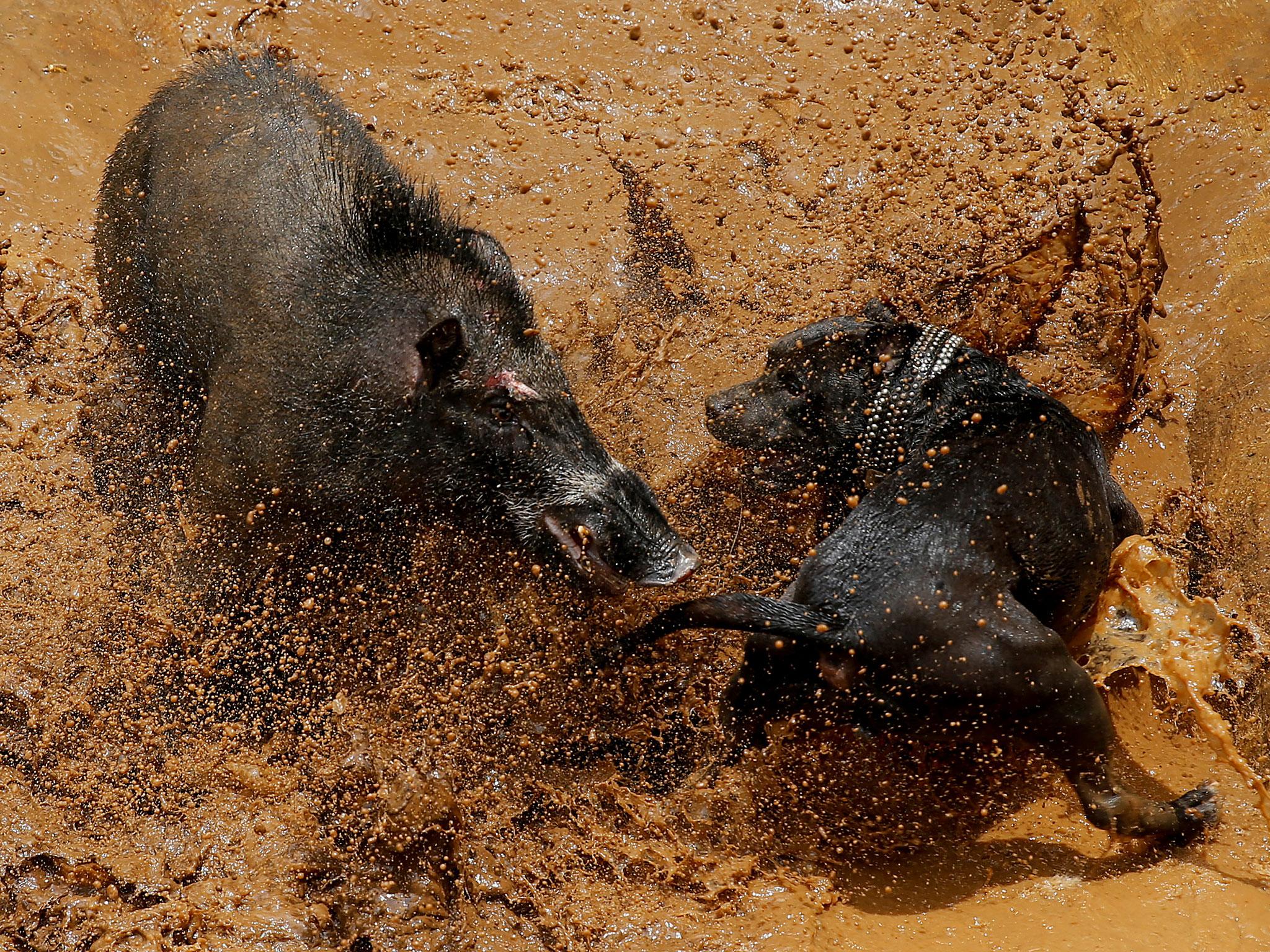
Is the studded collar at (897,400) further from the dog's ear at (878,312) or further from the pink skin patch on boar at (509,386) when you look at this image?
the pink skin patch on boar at (509,386)

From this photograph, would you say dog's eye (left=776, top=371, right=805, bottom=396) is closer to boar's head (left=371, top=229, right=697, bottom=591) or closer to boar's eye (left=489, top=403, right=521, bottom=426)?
boar's head (left=371, top=229, right=697, bottom=591)

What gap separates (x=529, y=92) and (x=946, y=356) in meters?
3.26

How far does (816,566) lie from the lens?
3656mm

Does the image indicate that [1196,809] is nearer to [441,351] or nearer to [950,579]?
[950,579]

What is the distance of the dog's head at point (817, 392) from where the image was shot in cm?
430

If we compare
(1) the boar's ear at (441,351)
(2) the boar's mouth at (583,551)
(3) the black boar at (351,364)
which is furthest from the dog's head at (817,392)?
(1) the boar's ear at (441,351)

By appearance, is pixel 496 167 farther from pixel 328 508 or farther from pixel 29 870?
pixel 29 870

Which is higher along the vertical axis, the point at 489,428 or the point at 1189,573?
the point at 489,428

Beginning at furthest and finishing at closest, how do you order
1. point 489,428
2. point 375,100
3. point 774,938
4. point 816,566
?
point 375,100, point 489,428, point 816,566, point 774,938

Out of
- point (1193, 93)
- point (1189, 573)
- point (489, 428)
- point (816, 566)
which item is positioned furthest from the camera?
point (1193, 93)

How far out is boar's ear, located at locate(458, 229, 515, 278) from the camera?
4504 millimetres

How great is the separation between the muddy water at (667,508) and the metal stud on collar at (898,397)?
0.47 m

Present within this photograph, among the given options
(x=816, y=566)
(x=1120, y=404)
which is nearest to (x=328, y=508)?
(x=816, y=566)

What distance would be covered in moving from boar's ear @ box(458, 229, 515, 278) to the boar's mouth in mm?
1062
